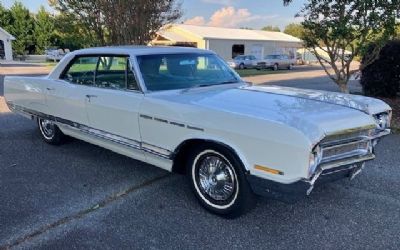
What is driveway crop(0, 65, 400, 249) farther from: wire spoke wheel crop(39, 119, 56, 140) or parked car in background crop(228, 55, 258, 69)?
parked car in background crop(228, 55, 258, 69)

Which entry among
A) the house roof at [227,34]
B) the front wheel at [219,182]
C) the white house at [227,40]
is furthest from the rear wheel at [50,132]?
the house roof at [227,34]

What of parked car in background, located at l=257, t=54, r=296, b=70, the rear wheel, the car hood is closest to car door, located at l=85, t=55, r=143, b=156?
the car hood

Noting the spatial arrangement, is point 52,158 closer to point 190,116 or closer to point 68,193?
point 68,193

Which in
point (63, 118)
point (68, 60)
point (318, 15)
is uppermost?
point (318, 15)

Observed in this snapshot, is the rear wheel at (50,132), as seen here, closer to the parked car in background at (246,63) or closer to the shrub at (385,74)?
the shrub at (385,74)

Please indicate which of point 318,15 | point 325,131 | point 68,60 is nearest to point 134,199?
point 325,131

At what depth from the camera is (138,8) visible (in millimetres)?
13922

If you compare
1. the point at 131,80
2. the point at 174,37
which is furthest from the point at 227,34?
the point at 131,80

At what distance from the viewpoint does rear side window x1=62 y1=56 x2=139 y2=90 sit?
15.7ft

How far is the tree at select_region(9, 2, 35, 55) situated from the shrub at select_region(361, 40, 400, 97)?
154ft

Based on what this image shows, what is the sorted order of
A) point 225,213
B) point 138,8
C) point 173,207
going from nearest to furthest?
point 225,213
point 173,207
point 138,8

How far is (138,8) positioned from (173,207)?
36.1 feet

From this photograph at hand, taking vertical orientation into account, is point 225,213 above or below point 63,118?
below

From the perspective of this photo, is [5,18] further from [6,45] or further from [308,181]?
[308,181]
